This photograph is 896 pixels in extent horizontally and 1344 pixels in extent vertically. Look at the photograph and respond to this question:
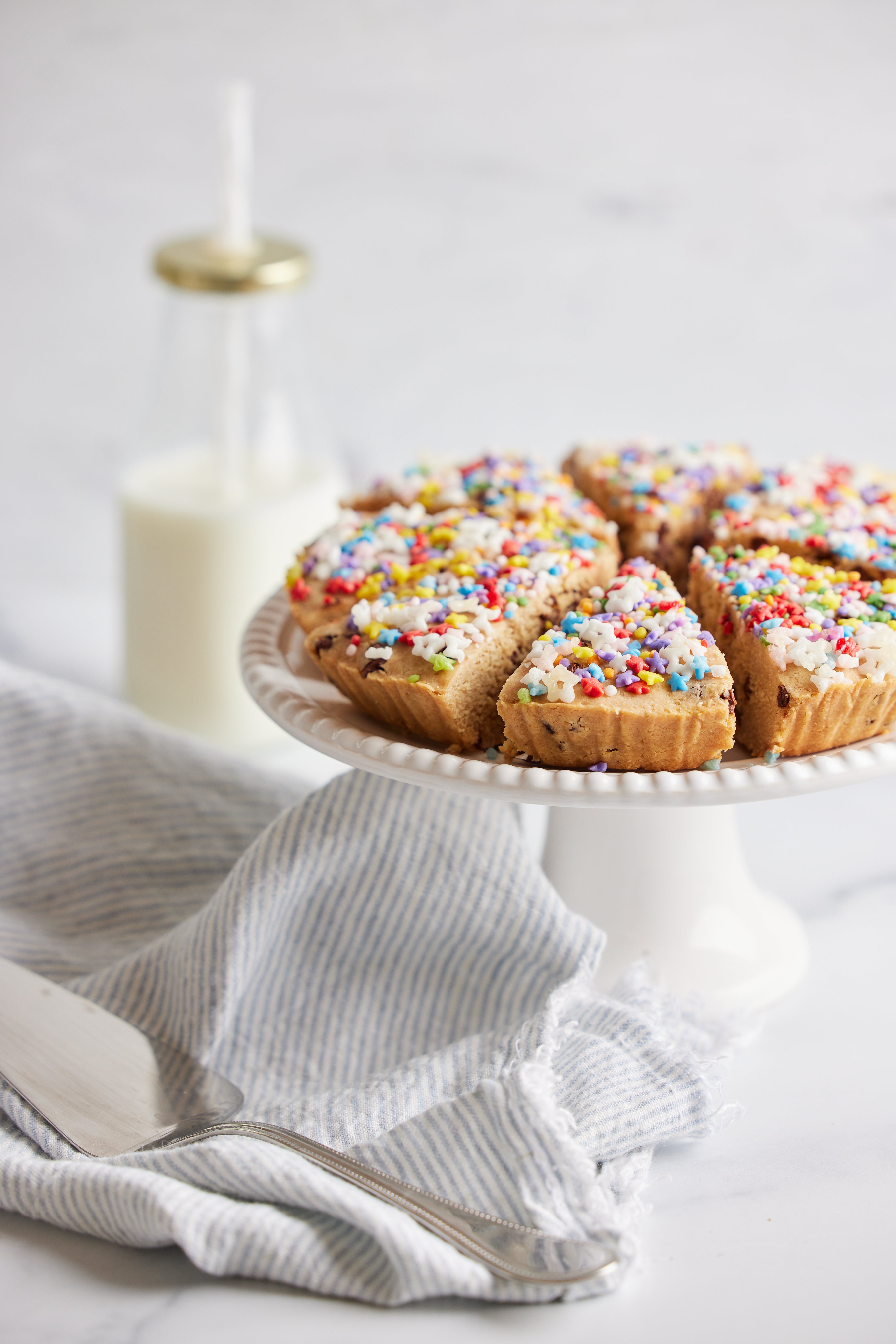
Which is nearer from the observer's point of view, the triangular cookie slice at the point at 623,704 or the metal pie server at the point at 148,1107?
the metal pie server at the point at 148,1107

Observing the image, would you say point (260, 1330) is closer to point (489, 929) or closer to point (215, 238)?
point (489, 929)

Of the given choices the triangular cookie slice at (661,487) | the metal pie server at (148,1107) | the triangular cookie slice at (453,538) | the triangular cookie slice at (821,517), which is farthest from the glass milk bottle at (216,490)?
the metal pie server at (148,1107)

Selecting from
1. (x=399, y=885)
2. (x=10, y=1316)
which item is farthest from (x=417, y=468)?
(x=10, y=1316)

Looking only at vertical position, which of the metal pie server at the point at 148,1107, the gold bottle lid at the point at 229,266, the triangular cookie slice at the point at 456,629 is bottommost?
the metal pie server at the point at 148,1107

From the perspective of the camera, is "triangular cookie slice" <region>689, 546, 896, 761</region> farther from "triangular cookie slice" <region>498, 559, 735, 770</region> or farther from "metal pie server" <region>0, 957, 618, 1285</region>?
"metal pie server" <region>0, 957, 618, 1285</region>

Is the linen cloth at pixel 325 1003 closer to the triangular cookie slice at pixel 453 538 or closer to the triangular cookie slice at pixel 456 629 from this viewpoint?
the triangular cookie slice at pixel 456 629

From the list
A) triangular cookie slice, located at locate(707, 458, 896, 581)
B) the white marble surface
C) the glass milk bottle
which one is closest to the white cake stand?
triangular cookie slice, located at locate(707, 458, 896, 581)

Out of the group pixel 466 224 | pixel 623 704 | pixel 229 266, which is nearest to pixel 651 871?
pixel 623 704

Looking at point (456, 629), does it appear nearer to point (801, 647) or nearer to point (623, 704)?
point (623, 704)
